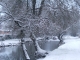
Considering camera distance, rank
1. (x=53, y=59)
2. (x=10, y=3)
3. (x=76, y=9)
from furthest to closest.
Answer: (x=76, y=9) → (x=10, y=3) → (x=53, y=59)

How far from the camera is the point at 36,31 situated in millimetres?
14531

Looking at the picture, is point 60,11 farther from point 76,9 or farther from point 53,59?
point 53,59

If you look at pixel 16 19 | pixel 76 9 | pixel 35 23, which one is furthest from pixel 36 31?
pixel 76 9

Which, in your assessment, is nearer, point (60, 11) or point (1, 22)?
point (1, 22)

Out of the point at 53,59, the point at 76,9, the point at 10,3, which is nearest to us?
the point at 53,59

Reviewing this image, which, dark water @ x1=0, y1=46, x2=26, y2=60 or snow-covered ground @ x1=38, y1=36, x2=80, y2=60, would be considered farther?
dark water @ x1=0, y1=46, x2=26, y2=60

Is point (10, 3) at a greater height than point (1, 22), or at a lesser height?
greater

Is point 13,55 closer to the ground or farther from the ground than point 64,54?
closer to the ground

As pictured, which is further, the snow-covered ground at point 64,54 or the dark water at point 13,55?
the dark water at point 13,55

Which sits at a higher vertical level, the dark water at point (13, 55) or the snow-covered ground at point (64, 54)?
the snow-covered ground at point (64, 54)

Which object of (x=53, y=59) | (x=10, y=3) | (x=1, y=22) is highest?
(x=10, y=3)

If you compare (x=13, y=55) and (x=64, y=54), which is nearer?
(x=64, y=54)

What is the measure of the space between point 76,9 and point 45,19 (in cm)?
290

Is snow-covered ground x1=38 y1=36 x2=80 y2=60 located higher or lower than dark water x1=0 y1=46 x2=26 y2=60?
higher
